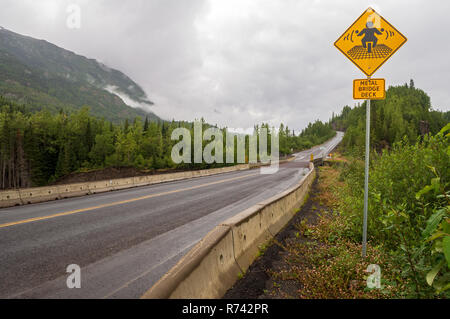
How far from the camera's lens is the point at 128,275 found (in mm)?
3703

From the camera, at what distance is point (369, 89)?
4090 mm

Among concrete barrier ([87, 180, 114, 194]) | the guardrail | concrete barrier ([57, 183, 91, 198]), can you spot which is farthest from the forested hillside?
concrete barrier ([57, 183, 91, 198])

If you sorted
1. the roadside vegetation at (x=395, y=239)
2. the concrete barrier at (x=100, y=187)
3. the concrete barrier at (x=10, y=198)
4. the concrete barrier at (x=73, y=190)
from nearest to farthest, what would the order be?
1. the roadside vegetation at (x=395, y=239)
2. the concrete barrier at (x=10, y=198)
3. the concrete barrier at (x=73, y=190)
4. the concrete barrier at (x=100, y=187)

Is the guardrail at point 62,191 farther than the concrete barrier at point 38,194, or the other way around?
the concrete barrier at point 38,194

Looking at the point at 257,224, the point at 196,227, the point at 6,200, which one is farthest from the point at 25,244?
the point at 6,200

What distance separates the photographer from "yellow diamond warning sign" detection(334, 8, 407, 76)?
405cm

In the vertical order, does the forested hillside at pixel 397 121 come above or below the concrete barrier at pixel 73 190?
above

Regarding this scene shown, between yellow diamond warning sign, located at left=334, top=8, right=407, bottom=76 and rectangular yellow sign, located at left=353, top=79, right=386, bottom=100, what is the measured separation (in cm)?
18

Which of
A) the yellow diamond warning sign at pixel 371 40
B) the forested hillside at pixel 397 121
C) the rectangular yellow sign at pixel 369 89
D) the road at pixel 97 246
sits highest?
the forested hillside at pixel 397 121

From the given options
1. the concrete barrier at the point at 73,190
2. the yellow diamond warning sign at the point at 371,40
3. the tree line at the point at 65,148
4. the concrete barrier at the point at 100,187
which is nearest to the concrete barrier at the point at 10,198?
the concrete barrier at the point at 73,190

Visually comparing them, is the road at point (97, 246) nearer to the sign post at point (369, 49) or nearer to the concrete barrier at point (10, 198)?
the concrete barrier at point (10, 198)

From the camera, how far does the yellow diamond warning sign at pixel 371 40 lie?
405 centimetres

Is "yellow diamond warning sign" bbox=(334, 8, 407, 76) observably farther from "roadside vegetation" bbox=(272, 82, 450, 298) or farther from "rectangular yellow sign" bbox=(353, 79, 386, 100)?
"roadside vegetation" bbox=(272, 82, 450, 298)

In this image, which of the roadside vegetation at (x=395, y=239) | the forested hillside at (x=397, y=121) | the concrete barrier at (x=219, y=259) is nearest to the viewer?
the concrete barrier at (x=219, y=259)
